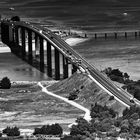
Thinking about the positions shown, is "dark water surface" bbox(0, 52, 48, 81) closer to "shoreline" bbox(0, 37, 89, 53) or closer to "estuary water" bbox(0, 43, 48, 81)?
"estuary water" bbox(0, 43, 48, 81)

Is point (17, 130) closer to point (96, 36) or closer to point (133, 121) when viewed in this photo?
point (133, 121)

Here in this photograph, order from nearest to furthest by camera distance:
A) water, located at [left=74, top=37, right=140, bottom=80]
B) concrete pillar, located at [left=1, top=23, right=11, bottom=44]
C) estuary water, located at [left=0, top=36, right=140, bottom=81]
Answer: estuary water, located at [left=0, top=36, right=140, bottom=81], water, located at [left=74, top=37, right=140, bottom=80], concrete pillar, located at [left=1, top=23, right=11, bottom=44]

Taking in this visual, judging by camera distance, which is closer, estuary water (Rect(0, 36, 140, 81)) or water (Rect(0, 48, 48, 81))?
water (Rect(0, 48, 48, 81))

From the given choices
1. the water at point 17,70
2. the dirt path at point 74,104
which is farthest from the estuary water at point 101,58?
the dirt path at point 74,104

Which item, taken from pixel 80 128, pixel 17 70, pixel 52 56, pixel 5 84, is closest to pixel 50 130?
pixel 80 128

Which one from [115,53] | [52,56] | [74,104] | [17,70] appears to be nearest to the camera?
[74,104]

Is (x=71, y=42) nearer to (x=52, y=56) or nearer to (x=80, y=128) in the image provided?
(x=52, y=56)

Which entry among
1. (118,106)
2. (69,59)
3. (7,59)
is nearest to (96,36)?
(7,59)

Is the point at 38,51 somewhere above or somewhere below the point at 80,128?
above

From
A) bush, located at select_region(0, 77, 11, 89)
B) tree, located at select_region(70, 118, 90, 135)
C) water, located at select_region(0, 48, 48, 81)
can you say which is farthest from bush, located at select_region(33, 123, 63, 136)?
water, located at select_region(0, 48, 48, 81)
